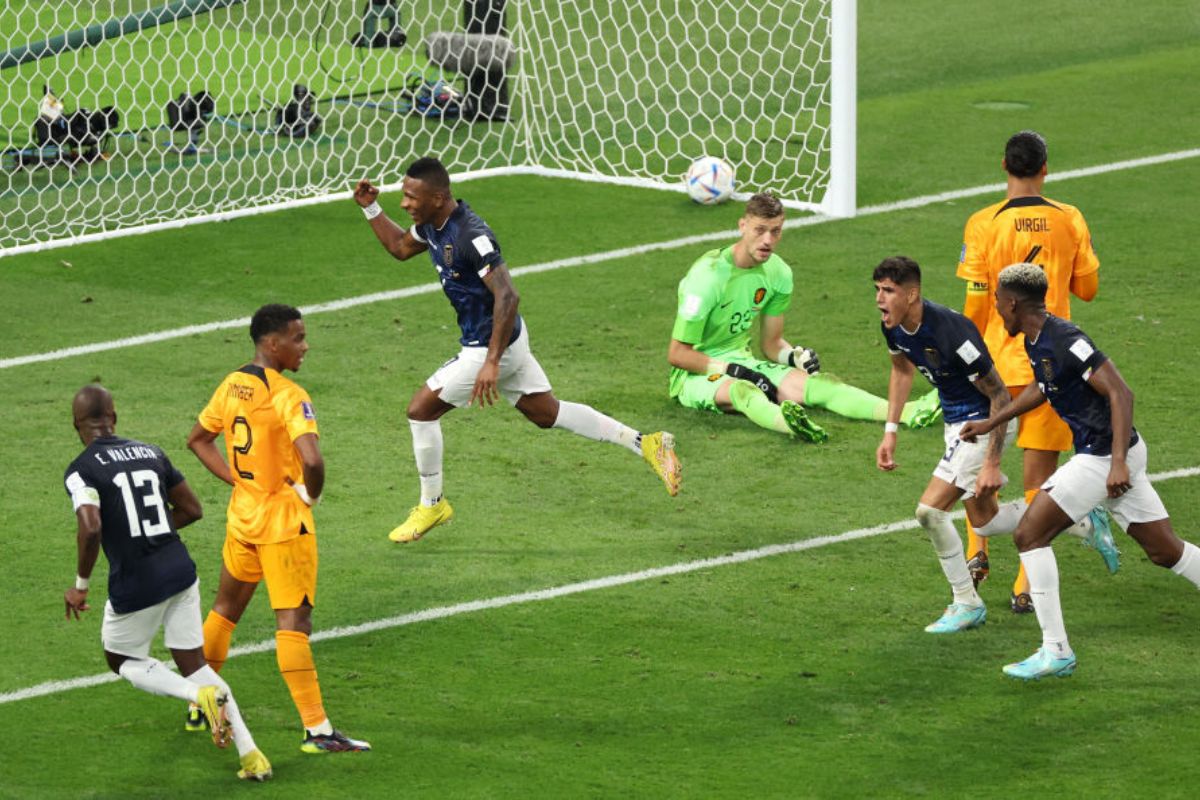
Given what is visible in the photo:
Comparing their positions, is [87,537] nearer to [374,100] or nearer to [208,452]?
[208,452]

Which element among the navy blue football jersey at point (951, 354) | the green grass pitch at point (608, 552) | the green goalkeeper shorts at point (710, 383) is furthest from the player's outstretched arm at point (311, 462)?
the green goalkeeper shorts at point (710, 383)

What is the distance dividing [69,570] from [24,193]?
730 centimetres

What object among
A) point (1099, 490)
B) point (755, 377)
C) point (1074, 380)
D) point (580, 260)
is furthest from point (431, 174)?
point (580, 260)

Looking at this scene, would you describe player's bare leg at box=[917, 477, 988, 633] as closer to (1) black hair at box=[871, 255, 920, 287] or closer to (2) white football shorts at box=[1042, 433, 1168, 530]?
(2) white football shorts at box=[1042, 433, 1168, 530]

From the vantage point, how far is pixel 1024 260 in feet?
31.8

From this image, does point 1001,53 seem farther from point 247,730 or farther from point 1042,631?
point 247,730

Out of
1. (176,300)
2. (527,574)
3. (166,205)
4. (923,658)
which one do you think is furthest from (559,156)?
(923,658)

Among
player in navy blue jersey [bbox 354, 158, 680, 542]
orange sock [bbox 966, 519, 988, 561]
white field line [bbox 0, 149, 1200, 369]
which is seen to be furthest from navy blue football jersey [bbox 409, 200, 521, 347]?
white field line [bbox 0, 149, 1200, 369]

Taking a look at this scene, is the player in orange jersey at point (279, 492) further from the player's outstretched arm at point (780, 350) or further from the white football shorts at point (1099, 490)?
the player's outstretched arm at point (780, 350)

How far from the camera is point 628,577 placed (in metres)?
10.1

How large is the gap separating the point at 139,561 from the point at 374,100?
11.5m

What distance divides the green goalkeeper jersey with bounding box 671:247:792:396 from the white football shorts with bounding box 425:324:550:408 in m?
1.88

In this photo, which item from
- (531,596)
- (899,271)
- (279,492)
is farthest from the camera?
(531,596)

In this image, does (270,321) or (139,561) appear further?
(270,321)
